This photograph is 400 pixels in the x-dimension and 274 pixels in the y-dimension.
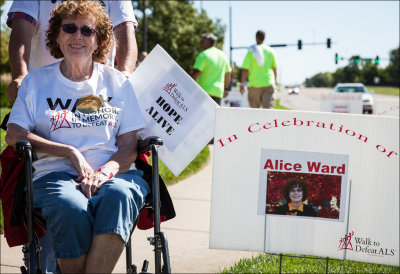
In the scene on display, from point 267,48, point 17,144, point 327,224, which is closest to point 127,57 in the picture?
point 17,144

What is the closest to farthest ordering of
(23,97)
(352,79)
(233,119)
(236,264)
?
(23,97)
(233,119)
(236,264)
(352,79)

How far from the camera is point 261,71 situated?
9.80m

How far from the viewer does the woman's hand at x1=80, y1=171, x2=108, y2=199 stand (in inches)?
98.4

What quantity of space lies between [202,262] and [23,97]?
80.1 inches

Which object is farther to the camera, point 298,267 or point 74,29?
point 298,267

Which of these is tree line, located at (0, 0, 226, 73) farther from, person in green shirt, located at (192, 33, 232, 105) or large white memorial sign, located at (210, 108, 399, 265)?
large white memorial sign, located at (210, 108, 399, 265)

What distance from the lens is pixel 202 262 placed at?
4109 millimetres

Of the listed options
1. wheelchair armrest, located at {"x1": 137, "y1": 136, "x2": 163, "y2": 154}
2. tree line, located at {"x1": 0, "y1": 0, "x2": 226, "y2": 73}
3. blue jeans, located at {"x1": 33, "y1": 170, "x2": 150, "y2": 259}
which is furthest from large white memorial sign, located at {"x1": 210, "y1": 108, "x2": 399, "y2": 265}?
tree line, located at {"x1": 0, "y1": 0, "x2": 226, "y2": 73}

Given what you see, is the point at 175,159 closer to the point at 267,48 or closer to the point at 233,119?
the point at 233,119

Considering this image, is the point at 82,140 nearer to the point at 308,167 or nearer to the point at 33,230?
the point at 33,230

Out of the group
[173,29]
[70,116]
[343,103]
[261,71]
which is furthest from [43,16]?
[173,29]

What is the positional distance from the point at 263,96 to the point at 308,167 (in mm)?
7166

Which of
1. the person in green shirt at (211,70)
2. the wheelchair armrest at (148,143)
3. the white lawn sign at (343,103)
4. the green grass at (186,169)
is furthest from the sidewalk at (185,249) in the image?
the white lawn sign at (343,103)

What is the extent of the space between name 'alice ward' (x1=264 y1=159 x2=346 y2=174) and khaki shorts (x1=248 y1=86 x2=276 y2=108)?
7051 millimetres
